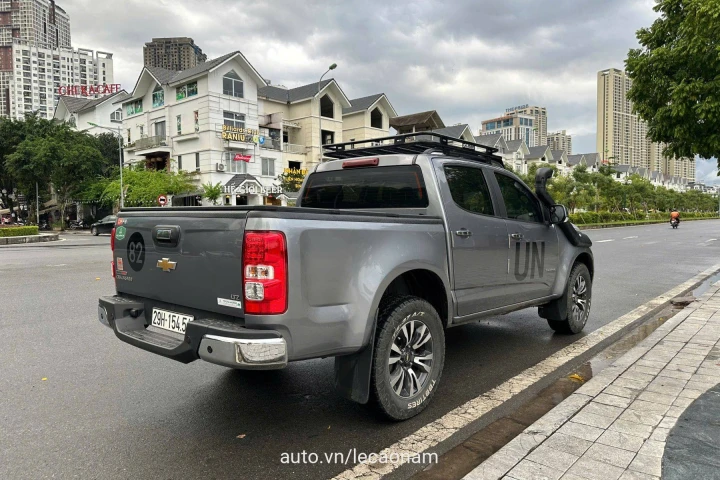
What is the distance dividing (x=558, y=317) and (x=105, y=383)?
14.7 feet

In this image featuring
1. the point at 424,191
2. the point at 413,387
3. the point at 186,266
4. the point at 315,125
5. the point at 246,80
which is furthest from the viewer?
the point at 315,125

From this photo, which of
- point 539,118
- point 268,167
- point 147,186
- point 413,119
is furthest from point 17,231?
point 539,118

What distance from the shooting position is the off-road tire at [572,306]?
564cm

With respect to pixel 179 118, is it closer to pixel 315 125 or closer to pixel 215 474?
pixel 315 125

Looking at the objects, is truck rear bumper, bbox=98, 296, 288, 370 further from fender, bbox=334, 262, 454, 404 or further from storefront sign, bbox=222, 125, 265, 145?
storefront sign, bbox=222, 125, 265, 145

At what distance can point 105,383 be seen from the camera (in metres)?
4.27

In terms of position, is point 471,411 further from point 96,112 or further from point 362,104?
point 96,112

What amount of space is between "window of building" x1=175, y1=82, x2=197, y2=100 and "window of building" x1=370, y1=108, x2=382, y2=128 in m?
18.4

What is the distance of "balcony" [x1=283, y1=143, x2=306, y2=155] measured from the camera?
47.0 m

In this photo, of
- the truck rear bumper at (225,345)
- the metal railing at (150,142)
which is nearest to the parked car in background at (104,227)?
the metal railing at (150,142)

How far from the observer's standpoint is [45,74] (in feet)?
455

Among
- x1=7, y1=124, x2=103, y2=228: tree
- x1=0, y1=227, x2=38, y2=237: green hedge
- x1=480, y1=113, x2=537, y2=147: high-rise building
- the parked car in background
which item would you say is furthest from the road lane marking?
x1=480, y1=113, x2=537, y2=147: high-rise building

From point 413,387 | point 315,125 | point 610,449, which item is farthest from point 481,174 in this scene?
point 315,125

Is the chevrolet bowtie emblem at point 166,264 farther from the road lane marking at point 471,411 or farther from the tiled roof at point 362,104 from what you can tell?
the tiled roof at point 362,104
